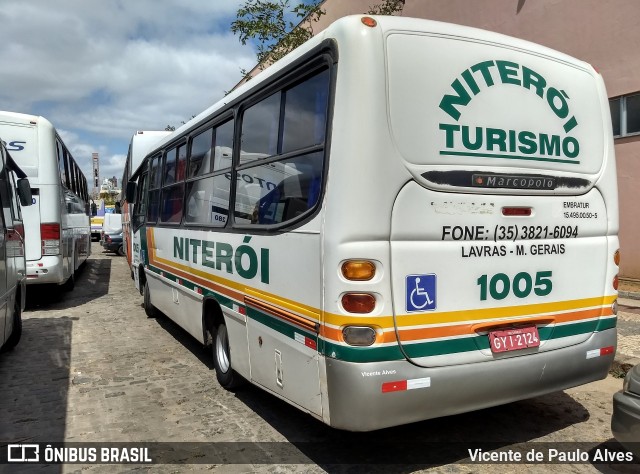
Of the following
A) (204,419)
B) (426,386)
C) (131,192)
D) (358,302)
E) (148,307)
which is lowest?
(204,419)

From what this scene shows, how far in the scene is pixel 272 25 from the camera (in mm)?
12445

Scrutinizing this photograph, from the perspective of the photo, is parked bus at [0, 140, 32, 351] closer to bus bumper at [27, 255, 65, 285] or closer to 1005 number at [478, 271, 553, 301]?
bus bumper at [27, 255, 65, 285]

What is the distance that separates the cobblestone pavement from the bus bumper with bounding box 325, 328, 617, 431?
0.56m

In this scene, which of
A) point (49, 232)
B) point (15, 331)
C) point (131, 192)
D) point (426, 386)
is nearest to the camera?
point (426, 386)

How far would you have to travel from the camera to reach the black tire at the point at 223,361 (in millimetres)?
5156

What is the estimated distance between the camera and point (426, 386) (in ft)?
10.8

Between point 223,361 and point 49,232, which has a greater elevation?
point 49,232

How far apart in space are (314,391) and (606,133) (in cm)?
306

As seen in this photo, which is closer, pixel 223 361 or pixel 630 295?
pixel 223 361

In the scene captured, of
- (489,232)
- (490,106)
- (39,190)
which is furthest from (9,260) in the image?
(490,106)

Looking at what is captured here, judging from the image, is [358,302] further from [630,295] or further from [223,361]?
[630,295]

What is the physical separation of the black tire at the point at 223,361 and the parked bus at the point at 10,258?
249 cm

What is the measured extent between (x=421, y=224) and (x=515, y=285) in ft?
2.98

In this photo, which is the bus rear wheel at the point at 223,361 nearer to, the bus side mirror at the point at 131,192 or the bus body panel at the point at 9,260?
the bus body panel at the point at 9,260
